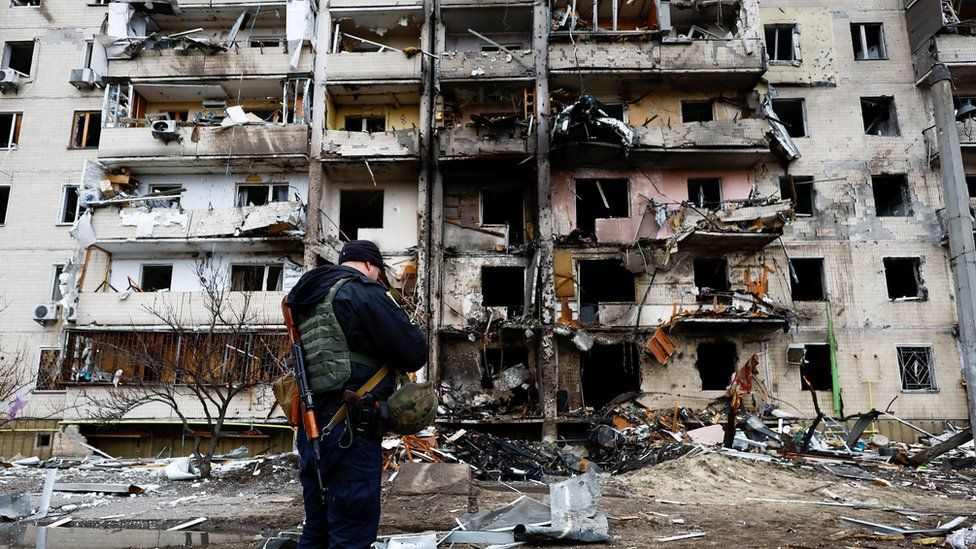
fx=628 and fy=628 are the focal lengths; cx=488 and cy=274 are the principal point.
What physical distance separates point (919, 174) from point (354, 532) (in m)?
23.4

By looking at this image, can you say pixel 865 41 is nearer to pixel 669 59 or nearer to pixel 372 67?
pixel 669 59

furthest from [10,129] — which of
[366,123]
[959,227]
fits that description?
[959,227]

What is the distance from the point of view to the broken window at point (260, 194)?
21.4m

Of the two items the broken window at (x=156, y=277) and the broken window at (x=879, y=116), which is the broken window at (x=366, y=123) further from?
the broken window at (x=879, y=116)

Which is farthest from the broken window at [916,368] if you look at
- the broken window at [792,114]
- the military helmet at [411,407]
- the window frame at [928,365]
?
the military helmet at [411,407]

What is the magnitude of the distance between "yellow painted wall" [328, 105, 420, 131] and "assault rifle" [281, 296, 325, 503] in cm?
1913

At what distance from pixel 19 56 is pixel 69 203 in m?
6.87

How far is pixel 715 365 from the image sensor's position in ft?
67.4

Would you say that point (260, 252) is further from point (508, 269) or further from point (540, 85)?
point (540, 85)

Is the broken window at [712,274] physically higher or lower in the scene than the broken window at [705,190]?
lower

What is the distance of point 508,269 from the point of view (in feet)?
67.6

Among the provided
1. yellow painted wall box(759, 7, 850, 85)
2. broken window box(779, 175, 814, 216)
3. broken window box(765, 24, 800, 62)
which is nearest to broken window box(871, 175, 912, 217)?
broken window box(779, 175, 814, 216)

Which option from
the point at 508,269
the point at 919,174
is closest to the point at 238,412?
the point at 508,269

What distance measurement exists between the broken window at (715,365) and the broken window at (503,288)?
614cm
